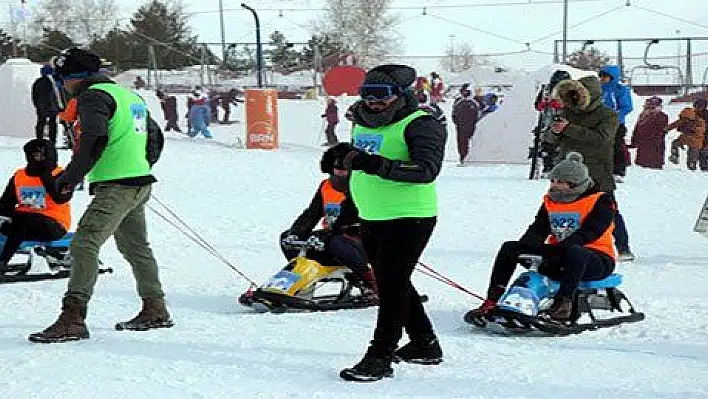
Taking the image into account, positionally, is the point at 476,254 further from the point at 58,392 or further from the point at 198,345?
the point at 58,392

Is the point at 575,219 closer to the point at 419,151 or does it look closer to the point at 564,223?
the point at 564,223

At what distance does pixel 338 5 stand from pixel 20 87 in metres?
34.5

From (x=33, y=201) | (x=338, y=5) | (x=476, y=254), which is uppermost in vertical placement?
(x=338, y=5)

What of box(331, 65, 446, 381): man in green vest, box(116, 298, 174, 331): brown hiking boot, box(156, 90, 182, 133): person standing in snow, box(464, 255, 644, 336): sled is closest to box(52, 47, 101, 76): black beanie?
box(116, 298, 174, 331): brown hiking boot

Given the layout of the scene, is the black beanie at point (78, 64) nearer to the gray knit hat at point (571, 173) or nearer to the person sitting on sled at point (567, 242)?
the person sitting on sled at point (567, 242)

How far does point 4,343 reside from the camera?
553 cm

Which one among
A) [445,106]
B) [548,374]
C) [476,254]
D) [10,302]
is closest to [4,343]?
[10,302]

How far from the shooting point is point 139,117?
5734mm

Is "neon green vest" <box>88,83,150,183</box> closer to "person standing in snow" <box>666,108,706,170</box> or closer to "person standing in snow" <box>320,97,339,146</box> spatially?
"person standing in snow" <box>666,108,706,170</box>

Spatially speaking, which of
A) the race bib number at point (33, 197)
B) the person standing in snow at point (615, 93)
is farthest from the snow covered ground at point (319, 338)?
the person standing in snow at point (615, 93)

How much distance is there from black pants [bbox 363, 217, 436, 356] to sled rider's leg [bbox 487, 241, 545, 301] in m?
1.63

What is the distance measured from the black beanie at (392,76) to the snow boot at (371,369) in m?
1.16

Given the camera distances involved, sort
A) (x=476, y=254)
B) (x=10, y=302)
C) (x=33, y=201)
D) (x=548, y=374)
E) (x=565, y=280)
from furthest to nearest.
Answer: (x=476, y=254)
(x=33, y=201)
(x=10, y=302)
(x=565, y=280)
(x=548, y=374)

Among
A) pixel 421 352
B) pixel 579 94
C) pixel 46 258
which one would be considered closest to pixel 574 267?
pixel 421 352
